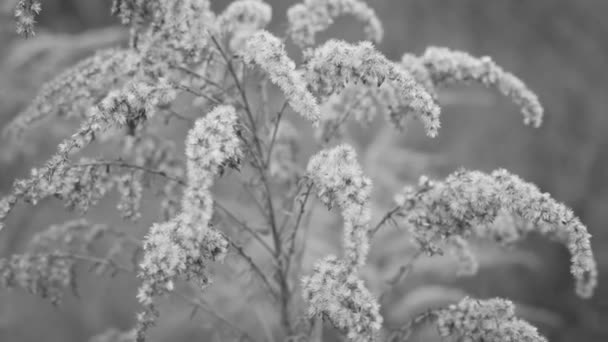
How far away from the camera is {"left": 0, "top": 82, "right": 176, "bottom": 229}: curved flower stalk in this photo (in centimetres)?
150

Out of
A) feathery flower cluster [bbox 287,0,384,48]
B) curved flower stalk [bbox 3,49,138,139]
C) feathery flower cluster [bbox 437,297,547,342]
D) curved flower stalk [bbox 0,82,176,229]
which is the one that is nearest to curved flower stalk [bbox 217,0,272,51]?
feathery flower cluster [bbox 287,0,384,48]

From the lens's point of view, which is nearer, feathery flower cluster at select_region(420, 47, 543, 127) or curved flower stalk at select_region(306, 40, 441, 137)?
curved flower stalk at select_region(306, 40, 441, 137)

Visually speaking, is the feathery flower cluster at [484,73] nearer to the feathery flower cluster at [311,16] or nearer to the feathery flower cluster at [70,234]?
the feathery flower cluster at [311,16]

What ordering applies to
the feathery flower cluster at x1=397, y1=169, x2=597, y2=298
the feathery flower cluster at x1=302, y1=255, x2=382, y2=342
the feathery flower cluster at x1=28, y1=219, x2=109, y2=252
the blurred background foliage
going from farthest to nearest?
the blurred background foliage → the feathery flower cluster at x1=28, y1=219, x2=109, y2=252 → the feathery flower cluster at x1=397, y1=169, x2=597, y2=298 → the feathery flower cluster at x1=302, y1=255, x2=382, y2=342

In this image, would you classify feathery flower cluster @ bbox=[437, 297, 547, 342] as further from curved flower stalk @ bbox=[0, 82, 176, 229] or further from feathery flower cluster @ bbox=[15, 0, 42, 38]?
feathery flower cluster @ bbox=[15, 0, 42, 38]

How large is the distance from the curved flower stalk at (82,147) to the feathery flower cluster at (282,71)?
0.30 m

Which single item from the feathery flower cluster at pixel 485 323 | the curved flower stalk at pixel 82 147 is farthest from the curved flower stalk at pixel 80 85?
the feathery flower cluster at pixel 485 323

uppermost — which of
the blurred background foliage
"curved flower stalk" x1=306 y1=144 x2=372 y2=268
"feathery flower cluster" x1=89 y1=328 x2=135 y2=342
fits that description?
the blurred background foliage

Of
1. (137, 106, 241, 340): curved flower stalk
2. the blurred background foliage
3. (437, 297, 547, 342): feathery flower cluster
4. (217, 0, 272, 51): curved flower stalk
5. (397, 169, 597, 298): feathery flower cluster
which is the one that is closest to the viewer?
(137, 106, 241, 340): curved flower stalk

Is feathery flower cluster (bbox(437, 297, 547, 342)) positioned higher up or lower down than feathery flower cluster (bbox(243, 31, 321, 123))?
lower down

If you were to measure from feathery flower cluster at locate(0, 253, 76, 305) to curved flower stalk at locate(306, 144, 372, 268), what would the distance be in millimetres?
1105

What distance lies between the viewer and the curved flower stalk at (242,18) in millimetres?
2021

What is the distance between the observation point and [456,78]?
2008mm

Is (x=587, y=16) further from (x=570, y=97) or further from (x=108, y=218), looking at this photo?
(x=108, y=218)
